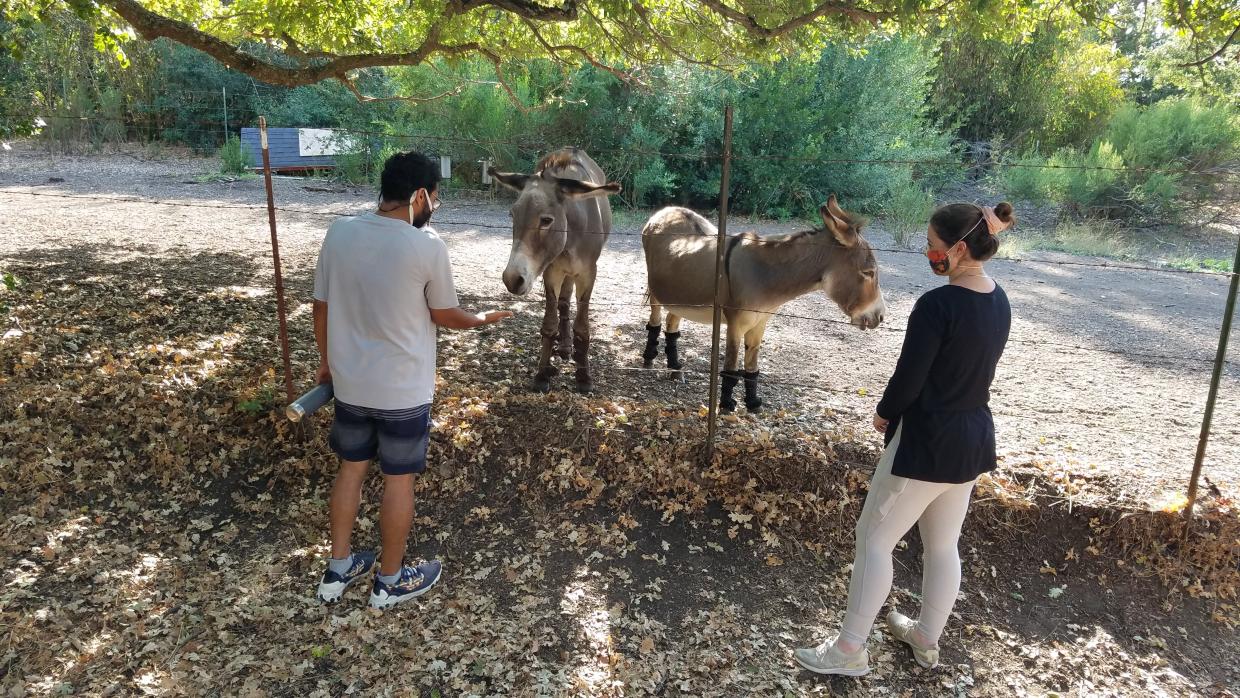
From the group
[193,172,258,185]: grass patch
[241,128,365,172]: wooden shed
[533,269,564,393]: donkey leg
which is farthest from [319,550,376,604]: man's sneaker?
[241,128,365,172]: wooden shed

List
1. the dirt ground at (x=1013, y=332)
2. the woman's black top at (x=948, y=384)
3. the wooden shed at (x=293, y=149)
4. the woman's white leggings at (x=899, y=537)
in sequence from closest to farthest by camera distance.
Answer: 1. the woman's black top at (x=948, y=384)
2. the woman's white leggings at (x=899, y=537)
3. the dirt ground at (x=1013, y=332)
4. the wooden shed at (x=293, y=149)

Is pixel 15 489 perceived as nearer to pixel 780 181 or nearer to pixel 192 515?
pixel 192 515

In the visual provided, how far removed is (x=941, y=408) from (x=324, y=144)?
762 inches

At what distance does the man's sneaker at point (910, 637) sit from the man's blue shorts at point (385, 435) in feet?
7.46

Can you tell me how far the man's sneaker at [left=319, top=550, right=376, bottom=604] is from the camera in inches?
129

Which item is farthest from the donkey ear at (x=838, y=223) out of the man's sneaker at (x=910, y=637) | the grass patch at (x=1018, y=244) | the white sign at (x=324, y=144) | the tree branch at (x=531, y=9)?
the white sign at (x=324, y=144)

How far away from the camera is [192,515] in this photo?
3902mm

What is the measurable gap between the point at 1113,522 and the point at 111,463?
5770 mm

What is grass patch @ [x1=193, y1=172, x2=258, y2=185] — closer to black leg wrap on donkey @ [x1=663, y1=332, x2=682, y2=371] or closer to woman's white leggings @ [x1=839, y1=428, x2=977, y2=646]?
black leg wrap on donkey @ [x1=663, y1=332, x2=682, y2=371]

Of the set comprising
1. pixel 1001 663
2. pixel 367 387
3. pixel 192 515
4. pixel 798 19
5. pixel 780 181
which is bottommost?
pixel 1001 663

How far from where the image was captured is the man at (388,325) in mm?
2783

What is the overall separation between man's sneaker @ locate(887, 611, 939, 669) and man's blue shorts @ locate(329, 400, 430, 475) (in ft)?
7.46

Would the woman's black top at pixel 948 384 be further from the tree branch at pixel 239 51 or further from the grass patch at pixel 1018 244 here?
the grass patch at pixel 1018 244

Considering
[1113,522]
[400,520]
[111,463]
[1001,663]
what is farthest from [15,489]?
[1113,522]
